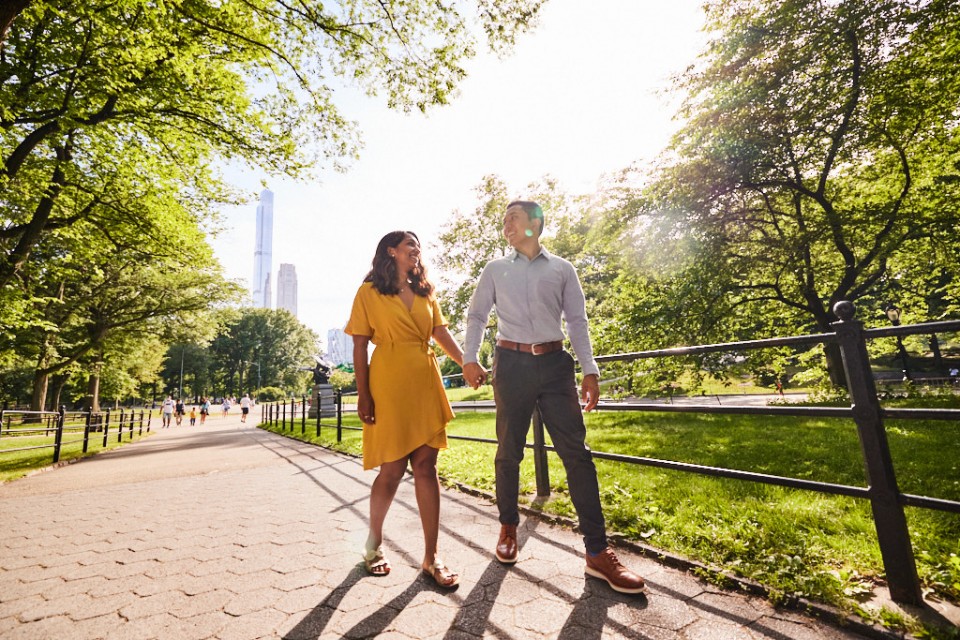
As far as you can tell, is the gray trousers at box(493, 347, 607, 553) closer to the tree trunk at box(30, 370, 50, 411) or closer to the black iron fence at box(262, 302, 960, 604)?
the black iron fence at box(262, 302, 960, 604)

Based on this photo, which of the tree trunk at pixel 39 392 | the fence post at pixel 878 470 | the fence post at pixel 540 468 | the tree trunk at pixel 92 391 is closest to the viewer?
the fence post at pixel 878 470

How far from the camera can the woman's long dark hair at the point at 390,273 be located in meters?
2.50

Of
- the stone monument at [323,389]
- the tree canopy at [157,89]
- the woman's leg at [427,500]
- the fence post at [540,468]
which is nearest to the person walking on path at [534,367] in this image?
the woman's leg at [427,500]

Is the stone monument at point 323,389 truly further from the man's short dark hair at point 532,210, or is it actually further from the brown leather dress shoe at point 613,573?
the brown leather dress shoe at point 613,573

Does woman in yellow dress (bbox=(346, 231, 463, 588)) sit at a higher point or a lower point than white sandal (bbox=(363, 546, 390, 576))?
higher

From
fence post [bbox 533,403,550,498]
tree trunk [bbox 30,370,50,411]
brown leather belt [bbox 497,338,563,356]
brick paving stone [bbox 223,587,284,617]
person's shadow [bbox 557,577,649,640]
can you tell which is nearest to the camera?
person's shadow [bbox 557,577,649,640]

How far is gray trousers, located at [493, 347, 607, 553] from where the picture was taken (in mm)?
2383

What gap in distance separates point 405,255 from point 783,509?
3.35 m

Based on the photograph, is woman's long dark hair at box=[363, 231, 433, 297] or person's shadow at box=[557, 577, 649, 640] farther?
woman's long dark hair at box=[363, 231, 433, 297]

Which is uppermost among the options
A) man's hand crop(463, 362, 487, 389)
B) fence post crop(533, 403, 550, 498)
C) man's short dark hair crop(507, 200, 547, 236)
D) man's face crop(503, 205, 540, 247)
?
man's short dark hair crop(507, 200, 547, 236)

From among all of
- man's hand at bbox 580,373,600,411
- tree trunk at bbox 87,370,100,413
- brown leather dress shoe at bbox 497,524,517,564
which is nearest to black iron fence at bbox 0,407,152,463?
brown leather dress shoe at bbox 497,524,517,564

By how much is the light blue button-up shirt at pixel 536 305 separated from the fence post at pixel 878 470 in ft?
4.08

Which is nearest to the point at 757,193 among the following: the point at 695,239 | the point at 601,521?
the point at 695,239

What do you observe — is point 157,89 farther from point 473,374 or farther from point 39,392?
point 39,392
